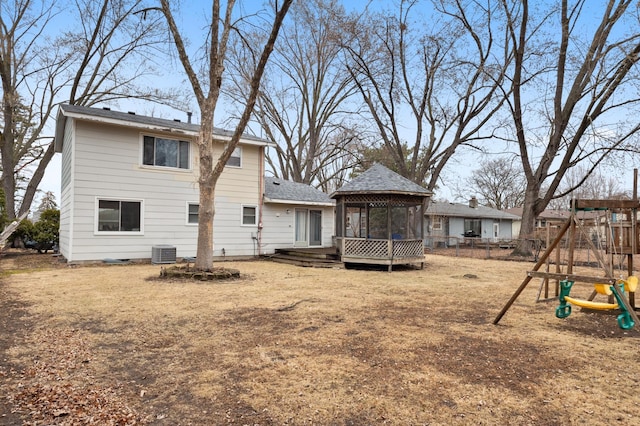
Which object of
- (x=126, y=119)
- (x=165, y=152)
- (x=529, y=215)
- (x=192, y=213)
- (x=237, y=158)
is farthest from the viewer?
(x=529, y=215)

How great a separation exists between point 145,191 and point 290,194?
6.16 meters

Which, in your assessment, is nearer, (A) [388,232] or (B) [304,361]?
(B) [304,361]

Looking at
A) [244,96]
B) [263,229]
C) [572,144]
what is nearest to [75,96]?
[244,96]

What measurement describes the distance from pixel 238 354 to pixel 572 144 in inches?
722

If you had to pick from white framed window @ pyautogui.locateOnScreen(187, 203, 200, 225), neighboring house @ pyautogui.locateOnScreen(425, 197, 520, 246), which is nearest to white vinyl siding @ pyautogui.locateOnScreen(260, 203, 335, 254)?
white framed window @ pyautogui.locateOnScreen(187, 203, 200, 225)

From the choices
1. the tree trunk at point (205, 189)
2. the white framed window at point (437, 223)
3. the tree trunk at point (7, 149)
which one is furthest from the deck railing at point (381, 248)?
the tree trunk at point (7, 149)

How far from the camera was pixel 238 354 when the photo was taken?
4379 mm

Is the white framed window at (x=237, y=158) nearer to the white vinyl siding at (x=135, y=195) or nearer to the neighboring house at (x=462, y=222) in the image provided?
the white vinyl siding at (x=135, y=195)

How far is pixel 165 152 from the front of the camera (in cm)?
1402

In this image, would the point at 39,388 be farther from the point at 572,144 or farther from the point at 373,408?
the point at 572,144

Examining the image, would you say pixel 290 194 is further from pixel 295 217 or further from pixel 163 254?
pixel 163 254

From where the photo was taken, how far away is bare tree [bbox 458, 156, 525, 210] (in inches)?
1615

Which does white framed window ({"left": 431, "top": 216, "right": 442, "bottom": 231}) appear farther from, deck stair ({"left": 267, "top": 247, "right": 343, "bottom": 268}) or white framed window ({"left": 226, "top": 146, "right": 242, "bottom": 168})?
white framed window ({"left": 226, "top": 146, "right": 242, "bottom": 168})

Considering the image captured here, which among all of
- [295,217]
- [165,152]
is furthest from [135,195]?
[295,217]
